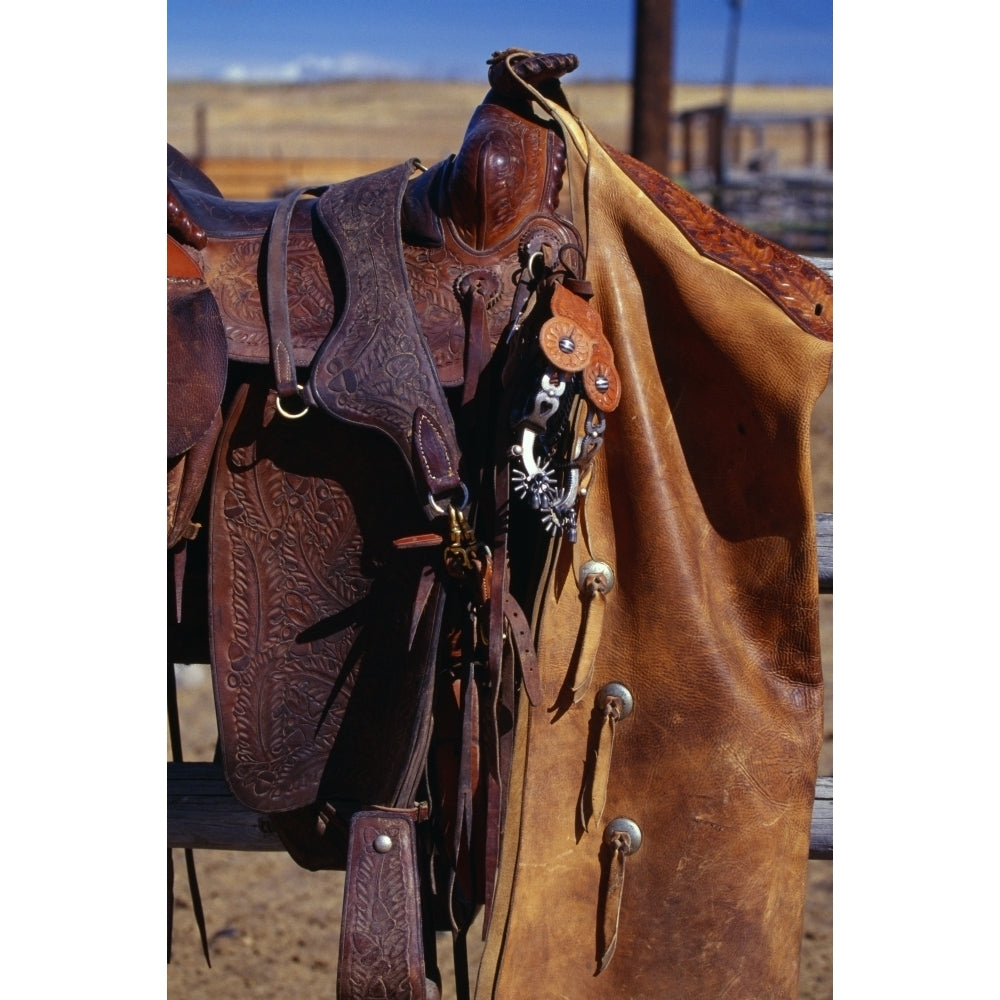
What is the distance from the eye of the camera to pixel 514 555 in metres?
1.21

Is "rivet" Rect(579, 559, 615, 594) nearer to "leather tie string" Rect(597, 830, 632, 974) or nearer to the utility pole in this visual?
"leather tie string" Rect(597, 830, 632, 974)

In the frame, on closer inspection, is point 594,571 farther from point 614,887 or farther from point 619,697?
point 614,887

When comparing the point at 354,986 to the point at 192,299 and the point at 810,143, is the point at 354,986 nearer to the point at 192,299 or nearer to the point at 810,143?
the point at 192,299

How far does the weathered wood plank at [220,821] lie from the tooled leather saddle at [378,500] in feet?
1.23

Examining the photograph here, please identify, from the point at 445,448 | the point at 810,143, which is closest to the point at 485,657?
the point at 445,448

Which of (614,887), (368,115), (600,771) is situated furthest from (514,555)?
(368,115)

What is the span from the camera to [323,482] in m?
1.21

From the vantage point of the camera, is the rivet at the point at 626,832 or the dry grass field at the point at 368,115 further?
the dry grass field at the point at 368,115

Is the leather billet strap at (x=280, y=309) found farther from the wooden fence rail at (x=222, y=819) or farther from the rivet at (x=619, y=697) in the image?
the wooden fence rail at (x=222, y=819)

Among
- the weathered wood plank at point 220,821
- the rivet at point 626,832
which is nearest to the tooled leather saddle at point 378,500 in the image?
the rivet at point 626,832

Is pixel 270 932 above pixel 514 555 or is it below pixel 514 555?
below

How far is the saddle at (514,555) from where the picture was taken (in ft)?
3.68

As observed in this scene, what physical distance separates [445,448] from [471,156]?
32cm

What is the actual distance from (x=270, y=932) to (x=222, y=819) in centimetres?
111
